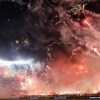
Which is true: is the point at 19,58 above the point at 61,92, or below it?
above

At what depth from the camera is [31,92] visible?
87812mm

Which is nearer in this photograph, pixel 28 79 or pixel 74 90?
pixel 28 79

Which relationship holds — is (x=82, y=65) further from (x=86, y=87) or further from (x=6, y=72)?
(x=6, y=72)

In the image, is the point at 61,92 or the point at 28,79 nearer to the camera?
the point at 28,79

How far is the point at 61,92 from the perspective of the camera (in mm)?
91250

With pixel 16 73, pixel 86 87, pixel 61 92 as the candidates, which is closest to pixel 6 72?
pixel 16 73

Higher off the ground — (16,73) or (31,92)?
(16,73)

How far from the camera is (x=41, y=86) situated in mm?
86750

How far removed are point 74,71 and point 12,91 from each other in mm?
20205

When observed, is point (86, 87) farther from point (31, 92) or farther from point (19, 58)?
point (19, 58)

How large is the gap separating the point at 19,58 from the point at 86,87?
23.7 metres

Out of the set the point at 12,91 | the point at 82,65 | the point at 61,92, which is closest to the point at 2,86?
the point at 12,91

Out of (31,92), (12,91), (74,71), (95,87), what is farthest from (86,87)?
(12,91)

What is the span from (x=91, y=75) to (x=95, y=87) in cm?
509
